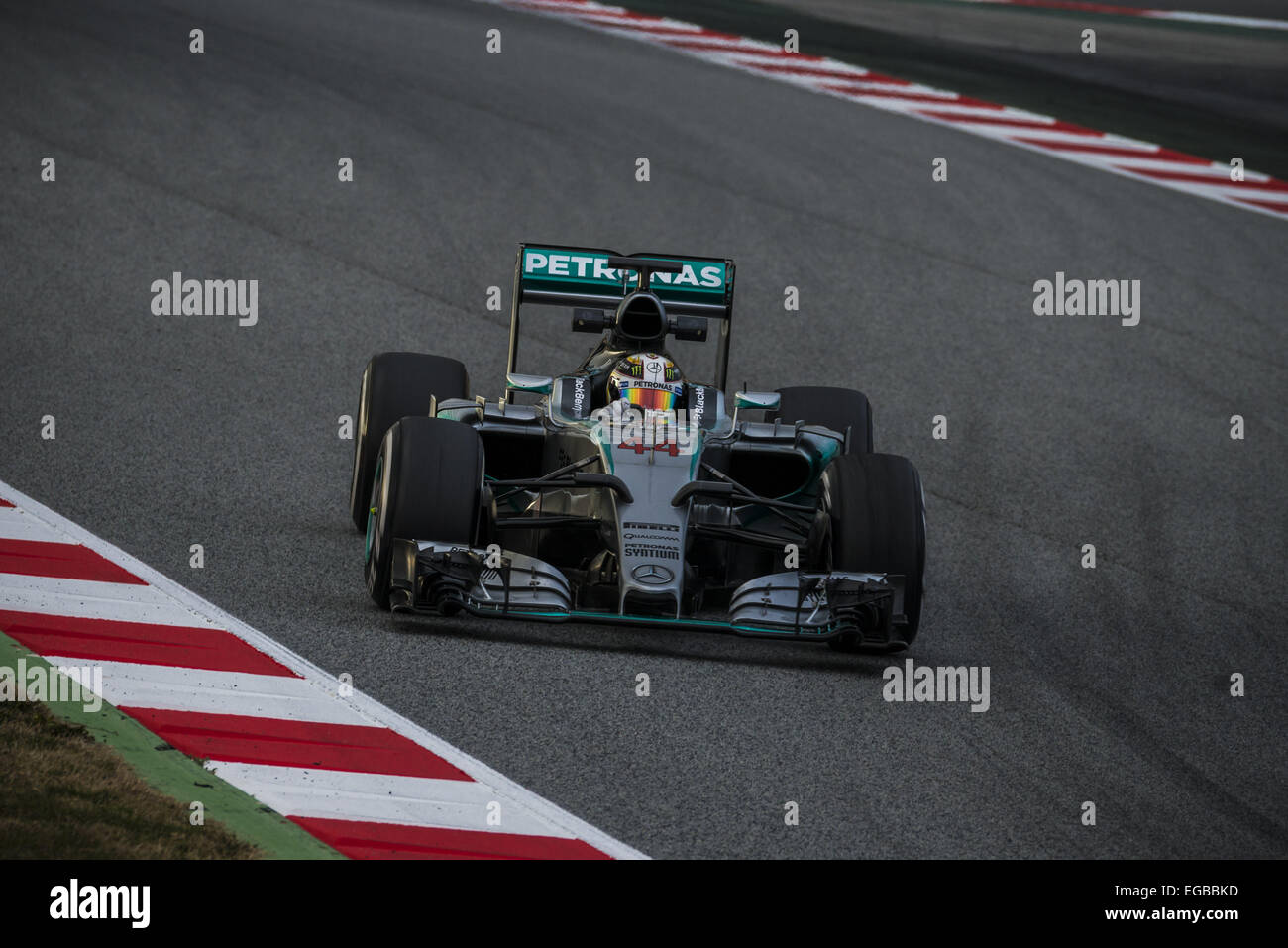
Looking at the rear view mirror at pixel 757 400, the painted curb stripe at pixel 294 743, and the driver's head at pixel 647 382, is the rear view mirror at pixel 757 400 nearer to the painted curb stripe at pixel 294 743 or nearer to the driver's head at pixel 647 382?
the driver's head at pixel 647 382

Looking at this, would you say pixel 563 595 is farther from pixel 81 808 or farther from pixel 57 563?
pixel 57 563

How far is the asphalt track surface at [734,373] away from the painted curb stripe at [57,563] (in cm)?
27

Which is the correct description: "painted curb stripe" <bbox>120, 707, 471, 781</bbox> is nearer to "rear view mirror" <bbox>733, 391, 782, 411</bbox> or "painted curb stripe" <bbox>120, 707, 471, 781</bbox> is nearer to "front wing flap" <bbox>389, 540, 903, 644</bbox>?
"front wing flap" <bbox>389, 540, 903, 644</bbox>

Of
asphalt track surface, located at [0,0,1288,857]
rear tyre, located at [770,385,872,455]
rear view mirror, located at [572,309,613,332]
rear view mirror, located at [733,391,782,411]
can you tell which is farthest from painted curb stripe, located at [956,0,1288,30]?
rear view mirror, located at [572,309,613,332]

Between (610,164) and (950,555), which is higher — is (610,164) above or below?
above

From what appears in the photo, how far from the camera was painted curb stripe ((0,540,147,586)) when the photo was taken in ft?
28.3

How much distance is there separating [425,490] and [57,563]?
82.9 inches

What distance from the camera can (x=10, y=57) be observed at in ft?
58.9

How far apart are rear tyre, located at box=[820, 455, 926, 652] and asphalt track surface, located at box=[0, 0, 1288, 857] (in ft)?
1.27

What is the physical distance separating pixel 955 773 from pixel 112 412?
21.1 ft

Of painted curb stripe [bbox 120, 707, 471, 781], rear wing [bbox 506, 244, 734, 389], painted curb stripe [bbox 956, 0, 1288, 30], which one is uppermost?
painted curb stripe [bbox 956, 0, 1288, 30]

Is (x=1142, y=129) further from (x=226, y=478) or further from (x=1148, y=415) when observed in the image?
(x=226, y=478)

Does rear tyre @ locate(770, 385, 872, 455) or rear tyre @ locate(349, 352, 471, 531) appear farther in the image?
rear tyre @ locate(770, 385, 872, 455)
